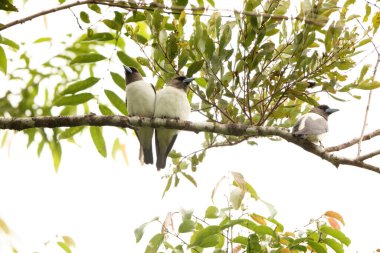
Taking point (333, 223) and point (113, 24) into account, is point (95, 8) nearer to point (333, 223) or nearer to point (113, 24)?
point (113, 24)

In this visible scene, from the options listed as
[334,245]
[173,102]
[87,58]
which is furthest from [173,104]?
[334,245]

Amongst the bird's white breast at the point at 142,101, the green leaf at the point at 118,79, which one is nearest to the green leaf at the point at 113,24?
the green leaf at the point at 118,79

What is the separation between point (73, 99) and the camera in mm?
3373

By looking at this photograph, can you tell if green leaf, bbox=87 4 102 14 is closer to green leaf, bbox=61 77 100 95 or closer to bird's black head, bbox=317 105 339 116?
green leaf, bbox=61 77 100 95

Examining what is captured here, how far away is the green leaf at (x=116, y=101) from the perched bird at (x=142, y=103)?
1.09m

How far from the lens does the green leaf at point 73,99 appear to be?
130 inches

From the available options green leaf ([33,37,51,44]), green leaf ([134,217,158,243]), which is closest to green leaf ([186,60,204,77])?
green leaf ([134,217,158,243])

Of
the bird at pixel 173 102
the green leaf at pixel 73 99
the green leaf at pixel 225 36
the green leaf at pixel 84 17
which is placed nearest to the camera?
the green leaf at pixel 225 36

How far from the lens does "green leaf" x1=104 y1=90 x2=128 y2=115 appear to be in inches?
138

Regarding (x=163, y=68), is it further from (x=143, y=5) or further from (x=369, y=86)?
(x=369, y=86)

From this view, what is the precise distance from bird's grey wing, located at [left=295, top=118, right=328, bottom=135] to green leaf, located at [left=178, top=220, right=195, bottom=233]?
1061 millimetres

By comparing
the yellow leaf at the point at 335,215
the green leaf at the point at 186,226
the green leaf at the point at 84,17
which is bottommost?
the yellow leaf at the point at 335,215

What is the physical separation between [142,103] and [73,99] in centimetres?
139

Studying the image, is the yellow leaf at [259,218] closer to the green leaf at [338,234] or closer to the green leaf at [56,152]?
the green leaf at [338,234]
